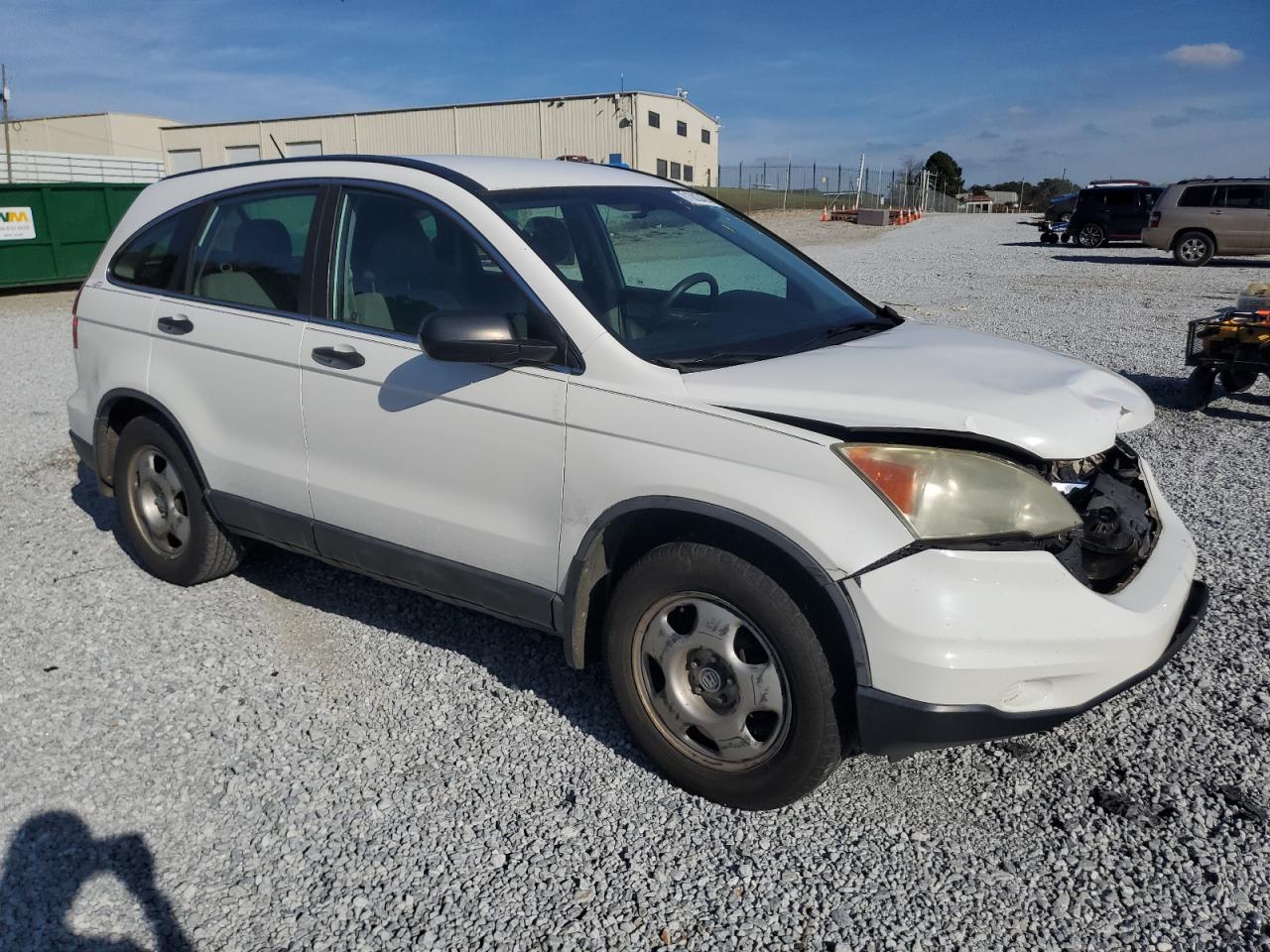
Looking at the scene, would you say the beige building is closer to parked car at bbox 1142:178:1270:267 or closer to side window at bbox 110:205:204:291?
parked car at bbox 1142:178:1270:267

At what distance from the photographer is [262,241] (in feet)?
14.1

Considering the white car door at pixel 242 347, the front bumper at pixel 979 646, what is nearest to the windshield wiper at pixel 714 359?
the front bumper at pixel 979 646

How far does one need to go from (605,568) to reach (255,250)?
2.20 metres

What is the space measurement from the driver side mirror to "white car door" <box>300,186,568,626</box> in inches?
4.7

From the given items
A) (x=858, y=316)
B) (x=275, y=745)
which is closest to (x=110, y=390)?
(x=275, y=745)

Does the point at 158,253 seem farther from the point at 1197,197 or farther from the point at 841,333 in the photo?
the point at 1197,197

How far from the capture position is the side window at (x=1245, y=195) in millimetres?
21880

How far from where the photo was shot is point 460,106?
52719mm

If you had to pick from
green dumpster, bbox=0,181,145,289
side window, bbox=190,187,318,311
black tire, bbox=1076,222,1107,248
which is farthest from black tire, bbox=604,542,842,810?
black tire, bbox=1076,222,1107,248

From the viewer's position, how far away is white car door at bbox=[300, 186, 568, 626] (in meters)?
3.34

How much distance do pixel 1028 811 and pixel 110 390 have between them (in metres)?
4.18

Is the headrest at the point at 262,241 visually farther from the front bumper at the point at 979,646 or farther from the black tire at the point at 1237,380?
the black tire at the point at 1237,380

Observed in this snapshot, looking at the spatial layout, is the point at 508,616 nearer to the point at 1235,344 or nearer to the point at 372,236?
the point at 372,236

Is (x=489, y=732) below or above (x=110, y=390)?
below
